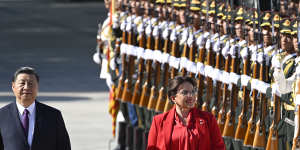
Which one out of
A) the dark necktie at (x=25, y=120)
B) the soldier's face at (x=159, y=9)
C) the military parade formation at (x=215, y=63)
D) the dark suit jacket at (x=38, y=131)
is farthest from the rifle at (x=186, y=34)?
the dark necktie at (x=25, y=120)

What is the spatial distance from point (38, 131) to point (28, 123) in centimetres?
10

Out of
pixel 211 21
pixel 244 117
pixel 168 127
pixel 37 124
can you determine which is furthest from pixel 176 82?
pixel 211 21

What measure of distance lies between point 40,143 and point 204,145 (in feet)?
3.78

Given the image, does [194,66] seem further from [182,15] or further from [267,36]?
[267,36]

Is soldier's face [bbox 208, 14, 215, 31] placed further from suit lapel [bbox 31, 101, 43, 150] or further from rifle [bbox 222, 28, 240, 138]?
suit lapel [bbox 31, 101, 43, 150]

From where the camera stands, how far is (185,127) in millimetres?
7746

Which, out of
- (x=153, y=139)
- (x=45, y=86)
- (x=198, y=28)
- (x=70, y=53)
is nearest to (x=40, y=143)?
(x=153, y=139)

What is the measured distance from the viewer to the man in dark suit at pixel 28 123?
740 centimetres

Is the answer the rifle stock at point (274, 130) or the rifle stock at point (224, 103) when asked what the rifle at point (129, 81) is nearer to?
the rifle stock at point (224, 103)

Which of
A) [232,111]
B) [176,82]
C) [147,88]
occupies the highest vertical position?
[176,82]

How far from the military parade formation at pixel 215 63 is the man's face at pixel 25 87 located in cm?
276

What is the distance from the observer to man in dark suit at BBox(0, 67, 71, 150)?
7.40 meters

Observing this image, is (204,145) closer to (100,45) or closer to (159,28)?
(159,28)

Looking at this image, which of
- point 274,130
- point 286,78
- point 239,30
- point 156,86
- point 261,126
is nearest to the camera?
point 286,78
